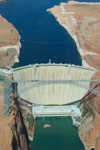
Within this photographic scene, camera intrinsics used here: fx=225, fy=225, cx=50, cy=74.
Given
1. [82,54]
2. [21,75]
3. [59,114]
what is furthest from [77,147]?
[82,54]

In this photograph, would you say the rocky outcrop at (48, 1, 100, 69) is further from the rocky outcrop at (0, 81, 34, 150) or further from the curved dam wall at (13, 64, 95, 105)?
the rocky outcrop at (0, 81, 34, 150)

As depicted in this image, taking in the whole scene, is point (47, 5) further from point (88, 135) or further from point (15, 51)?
point (88, 135)

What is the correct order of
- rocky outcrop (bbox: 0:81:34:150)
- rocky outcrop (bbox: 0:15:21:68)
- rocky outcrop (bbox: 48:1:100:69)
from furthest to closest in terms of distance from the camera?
rocky outcrop (bbox: 48:1:100:69)
rocky outcrop (bbox: 0:15:21:68)
rocky outcrop (bbox: 0:81:34:150)

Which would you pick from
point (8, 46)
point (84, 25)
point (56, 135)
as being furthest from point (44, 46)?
point (56, 135)

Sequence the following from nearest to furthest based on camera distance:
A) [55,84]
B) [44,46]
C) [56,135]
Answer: [56,135] → [55,84] → [44,46]

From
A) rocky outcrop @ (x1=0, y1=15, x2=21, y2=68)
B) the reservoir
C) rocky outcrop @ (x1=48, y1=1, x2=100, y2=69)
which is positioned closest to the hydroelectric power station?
the reservoir

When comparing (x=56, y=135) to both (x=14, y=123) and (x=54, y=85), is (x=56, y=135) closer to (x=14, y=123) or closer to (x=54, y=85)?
(x=14, y=123)
